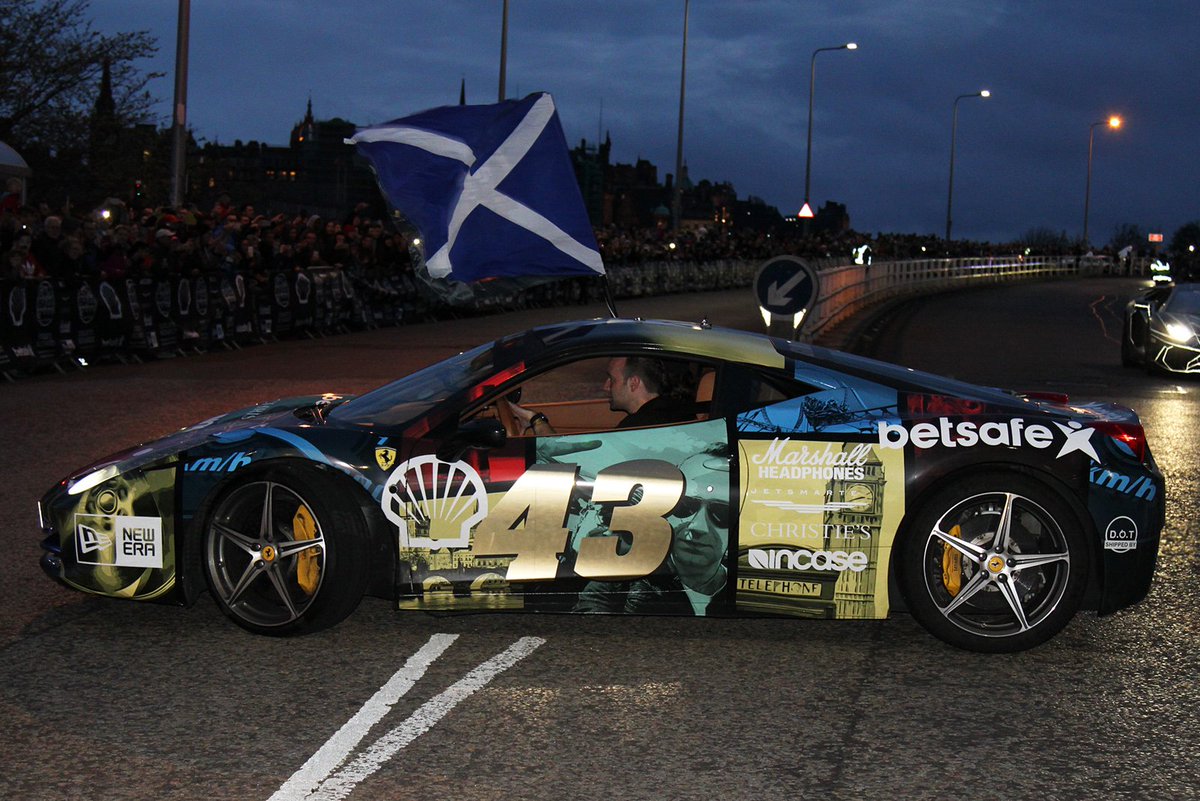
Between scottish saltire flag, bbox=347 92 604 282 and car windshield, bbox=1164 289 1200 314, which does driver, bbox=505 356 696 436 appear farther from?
car windshield, bbox=1164 289 1200 314

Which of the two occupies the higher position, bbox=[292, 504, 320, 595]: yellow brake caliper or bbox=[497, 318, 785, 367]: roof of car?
bbox=[497, 318, 785, 367]: roof of car

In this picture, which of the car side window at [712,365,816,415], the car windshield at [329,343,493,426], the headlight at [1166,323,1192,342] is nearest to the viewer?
the car side window at [712,365,816,415]

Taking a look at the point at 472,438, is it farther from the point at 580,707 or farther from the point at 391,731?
the point at 391,731

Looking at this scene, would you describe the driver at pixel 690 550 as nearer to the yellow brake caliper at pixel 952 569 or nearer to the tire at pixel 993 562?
the tire at pixel 993 562

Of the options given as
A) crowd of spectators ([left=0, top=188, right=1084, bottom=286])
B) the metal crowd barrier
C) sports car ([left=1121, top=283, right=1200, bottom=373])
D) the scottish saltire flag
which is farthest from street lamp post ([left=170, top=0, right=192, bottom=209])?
the scottish saltire flag

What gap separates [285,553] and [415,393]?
2.85ft

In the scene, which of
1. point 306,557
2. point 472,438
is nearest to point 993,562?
point 472,438

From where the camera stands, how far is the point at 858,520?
582 centimetres

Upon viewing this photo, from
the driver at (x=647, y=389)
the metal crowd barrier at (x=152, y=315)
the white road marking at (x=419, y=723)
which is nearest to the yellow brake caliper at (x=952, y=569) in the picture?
the driver at (x=647, y=389)

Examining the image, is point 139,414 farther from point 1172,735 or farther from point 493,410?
point 1172,735

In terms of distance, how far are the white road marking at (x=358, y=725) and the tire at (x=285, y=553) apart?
0.37m

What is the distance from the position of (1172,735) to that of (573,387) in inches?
412

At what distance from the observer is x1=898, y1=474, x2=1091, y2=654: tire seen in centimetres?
579

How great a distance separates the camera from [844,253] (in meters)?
64.9
